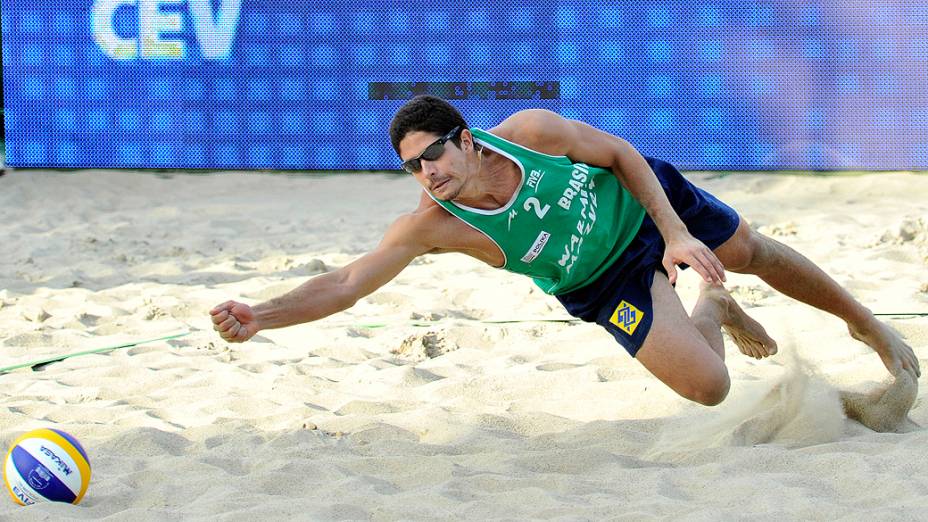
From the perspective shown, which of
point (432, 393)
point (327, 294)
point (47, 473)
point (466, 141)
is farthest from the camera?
point (432, 393)

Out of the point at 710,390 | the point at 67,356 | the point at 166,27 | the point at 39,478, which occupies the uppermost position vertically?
the point at 166,27

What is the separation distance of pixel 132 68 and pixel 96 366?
4.60 metres

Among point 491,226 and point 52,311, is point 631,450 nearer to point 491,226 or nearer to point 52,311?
point 491,226

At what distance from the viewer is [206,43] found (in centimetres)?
870

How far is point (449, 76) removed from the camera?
8570mm

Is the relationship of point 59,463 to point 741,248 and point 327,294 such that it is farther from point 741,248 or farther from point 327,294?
point 741,248

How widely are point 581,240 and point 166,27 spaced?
6.10 m

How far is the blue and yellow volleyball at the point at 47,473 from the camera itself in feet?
9.73

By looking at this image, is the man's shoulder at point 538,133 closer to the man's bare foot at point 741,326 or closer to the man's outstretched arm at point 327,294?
the man's outstretched arm at point 327,294

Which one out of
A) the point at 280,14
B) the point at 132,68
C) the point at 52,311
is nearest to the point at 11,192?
the point at 132,68

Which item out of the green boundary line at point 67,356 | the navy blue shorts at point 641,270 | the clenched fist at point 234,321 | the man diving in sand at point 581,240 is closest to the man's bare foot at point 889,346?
the man diving in sand at point 581,240

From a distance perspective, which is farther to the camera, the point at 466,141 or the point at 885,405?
the point at 885,405

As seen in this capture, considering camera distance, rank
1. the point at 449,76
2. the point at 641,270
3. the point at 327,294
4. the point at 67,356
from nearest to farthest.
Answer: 1. the point at 327,294
2. the point at 641,270
3. the point at 67,356
4. the point at 449,76

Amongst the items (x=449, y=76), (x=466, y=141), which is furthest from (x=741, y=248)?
(x=449, y=76)
